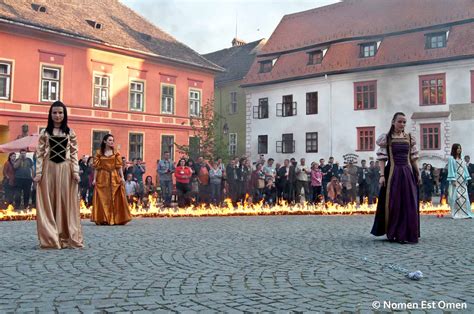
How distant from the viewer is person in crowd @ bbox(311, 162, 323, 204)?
64.8 feet

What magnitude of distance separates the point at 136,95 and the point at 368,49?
1717 centimetres

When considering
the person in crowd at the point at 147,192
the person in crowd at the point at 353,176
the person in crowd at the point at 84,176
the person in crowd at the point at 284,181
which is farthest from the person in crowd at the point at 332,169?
the person in crowd at the point at 84,176

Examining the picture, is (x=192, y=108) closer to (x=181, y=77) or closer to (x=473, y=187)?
(x=181, y=77)

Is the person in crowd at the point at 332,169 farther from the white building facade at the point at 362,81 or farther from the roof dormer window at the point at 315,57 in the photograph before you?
the roof dormer window at the point at 315,57

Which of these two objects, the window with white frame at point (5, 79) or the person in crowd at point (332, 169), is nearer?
the person in crowd at point (332, 169)

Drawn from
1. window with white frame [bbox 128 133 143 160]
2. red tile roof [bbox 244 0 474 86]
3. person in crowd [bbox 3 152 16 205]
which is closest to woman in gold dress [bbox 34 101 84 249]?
person in crowd [bbox 3 152 16 205]

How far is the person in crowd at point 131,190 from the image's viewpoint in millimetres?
17781

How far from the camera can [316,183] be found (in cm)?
1980

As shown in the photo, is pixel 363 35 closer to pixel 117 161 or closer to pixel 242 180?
pixel 242 180

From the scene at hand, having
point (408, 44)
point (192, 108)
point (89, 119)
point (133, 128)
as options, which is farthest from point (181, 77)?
point (408, 44)

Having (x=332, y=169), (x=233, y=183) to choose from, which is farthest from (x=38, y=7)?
(x=332, y=169)

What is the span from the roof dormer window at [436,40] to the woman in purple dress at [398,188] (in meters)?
28.0

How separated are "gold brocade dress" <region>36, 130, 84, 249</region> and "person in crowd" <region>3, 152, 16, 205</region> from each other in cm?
982

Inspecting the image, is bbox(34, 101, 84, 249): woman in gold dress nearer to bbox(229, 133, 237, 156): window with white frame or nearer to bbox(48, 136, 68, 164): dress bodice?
bbox(48, 136, 68, 164): dress bodice
